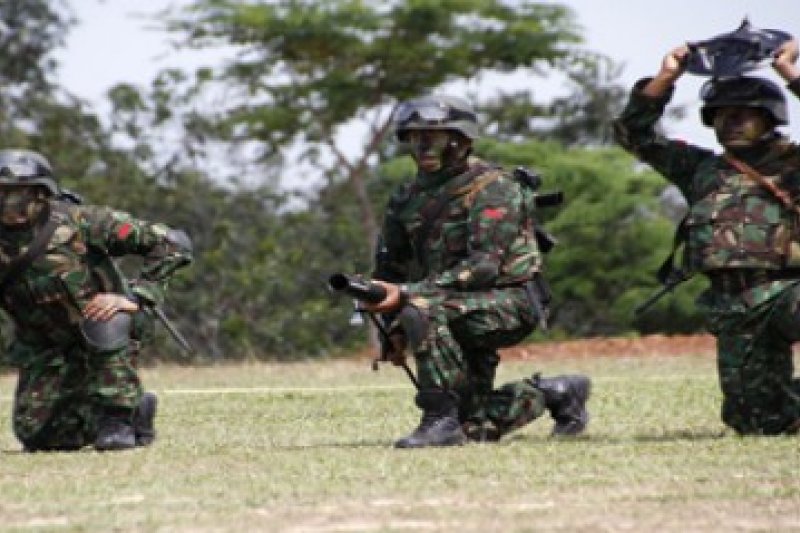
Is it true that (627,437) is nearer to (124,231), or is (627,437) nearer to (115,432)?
(115,432)

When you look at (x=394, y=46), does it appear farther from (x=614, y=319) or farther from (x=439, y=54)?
(x=614, y=319)

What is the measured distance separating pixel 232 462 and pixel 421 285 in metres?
1.37

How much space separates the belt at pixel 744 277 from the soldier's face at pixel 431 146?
56.4 inches

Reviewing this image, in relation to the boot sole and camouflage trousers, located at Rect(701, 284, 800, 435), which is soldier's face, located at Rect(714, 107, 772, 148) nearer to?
camouflage trousers, located at Rect(701, 284, 800, 435)

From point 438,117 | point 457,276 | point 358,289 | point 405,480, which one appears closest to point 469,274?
point 457,276

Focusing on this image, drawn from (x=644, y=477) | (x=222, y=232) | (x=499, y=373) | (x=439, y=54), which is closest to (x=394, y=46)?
(x=439, y=54)

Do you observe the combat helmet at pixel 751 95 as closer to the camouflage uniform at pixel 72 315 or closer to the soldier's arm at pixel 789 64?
the soldier's arm at pixel 789 64

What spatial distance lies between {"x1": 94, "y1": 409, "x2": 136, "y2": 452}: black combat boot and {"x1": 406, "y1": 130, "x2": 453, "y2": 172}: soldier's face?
2065 millimetres

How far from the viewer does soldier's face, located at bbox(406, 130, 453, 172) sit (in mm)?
12180

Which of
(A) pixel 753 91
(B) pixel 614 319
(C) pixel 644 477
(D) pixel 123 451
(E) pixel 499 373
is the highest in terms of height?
(A) pixel 753 91

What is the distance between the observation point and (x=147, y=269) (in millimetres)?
12781

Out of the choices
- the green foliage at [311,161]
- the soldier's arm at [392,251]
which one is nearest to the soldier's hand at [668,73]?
the soldier's arm at [392,251]

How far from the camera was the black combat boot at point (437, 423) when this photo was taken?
11875 millimetres

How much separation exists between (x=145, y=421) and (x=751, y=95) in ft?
12.3
